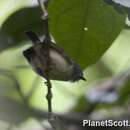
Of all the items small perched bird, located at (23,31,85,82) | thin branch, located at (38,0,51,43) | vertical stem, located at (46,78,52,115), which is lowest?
vertical stem, located at (46,78,52,115)

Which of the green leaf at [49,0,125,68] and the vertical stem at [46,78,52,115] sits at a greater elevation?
the green leaf at [49,0,125,68]

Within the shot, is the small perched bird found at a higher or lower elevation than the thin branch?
lower

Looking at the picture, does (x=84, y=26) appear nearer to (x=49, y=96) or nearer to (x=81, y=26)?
(x=81, y=26)

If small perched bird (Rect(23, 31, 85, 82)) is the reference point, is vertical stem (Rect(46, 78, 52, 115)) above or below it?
below

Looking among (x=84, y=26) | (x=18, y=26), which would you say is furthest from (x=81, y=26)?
(x=18, y=26)

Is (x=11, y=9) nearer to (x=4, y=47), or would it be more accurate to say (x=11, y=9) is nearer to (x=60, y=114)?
(x=4, y=47)

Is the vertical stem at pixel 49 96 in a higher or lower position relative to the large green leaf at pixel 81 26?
lower
